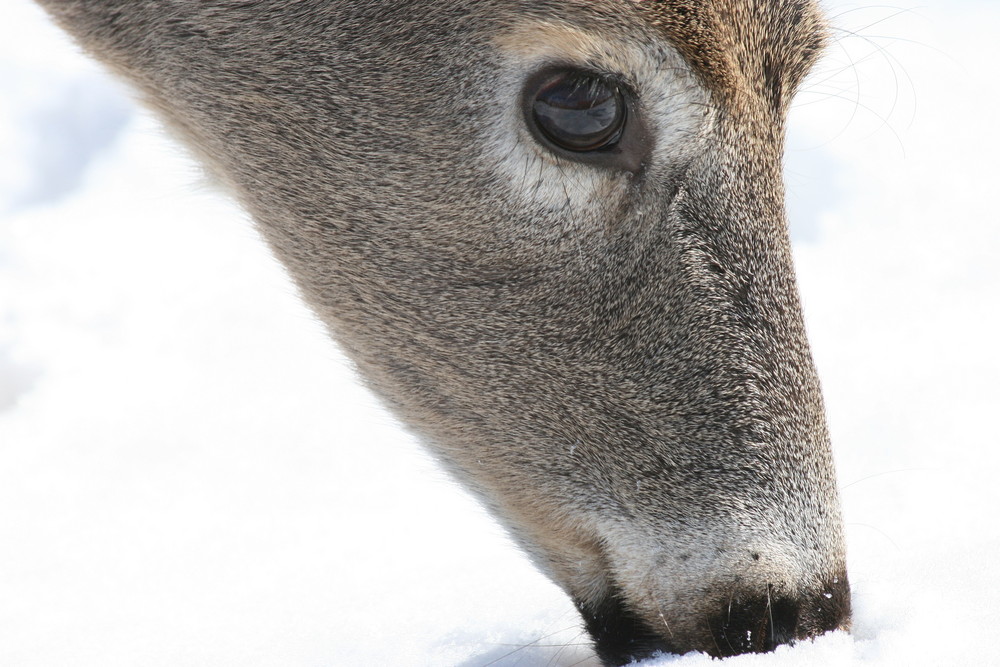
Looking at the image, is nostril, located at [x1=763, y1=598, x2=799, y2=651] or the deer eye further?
the deer eye

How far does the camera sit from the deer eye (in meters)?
2.79

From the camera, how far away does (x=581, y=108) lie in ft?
9.18

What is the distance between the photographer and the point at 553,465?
3.00m

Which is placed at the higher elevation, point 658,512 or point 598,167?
point 598,167

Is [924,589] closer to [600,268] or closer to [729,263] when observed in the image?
[729,263]

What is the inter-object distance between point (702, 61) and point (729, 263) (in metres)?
0.58

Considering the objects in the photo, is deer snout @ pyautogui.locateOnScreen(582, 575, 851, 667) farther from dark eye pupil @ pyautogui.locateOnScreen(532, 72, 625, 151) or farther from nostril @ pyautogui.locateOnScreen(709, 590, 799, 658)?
dark eye pupil @ pyautogui.locateOnScreen(532, 72, 625, 151)

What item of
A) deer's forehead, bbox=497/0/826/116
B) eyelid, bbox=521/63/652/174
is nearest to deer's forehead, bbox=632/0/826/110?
deer's forehead, bbox=497/0/826/116

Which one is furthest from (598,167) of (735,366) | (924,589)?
(924,589)

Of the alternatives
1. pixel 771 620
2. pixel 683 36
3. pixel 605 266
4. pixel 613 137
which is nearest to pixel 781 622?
pixel 771 620

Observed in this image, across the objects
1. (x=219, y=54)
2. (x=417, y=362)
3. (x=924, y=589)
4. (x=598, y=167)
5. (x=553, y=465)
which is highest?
(x=219, y=54)

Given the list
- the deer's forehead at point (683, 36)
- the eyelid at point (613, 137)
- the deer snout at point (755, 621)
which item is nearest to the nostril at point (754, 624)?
the deer snout at point (755, 621)

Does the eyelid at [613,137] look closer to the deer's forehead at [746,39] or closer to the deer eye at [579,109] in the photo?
the deer eye at [579,109]

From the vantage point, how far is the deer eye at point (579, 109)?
2.79 meters
